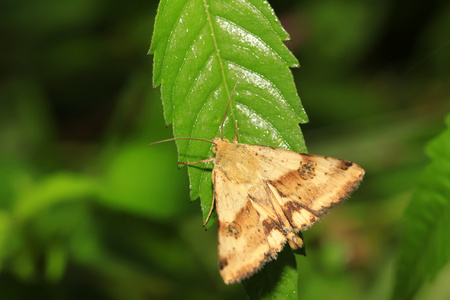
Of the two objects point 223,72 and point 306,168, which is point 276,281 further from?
point 223,72

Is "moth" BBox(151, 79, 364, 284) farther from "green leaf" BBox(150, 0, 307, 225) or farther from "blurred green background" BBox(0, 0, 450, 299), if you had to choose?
"blurred green background" BBox(0, 0, 450, 299)

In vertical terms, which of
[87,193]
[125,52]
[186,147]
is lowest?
[87,193]

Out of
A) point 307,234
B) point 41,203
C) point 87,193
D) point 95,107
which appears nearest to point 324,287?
point 307,234

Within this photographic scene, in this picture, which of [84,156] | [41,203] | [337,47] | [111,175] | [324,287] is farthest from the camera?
[337,47]

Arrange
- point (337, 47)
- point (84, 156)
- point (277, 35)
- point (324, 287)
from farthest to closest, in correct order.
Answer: point (337, 47)
point (84, 156)
point (324, 287)
point (277, 35)

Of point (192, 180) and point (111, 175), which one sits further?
point (111, 175)

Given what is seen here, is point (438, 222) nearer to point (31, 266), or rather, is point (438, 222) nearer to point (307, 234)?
point (307, 234)

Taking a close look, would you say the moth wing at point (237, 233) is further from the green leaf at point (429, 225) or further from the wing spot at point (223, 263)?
the green leaf at point (429, 225)

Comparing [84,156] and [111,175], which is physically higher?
[111,175]
